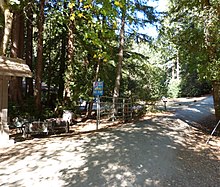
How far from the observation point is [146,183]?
4578 mm

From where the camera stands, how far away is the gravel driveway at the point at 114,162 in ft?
15.3

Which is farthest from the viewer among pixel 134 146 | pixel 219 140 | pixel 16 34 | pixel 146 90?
pixel 146 90

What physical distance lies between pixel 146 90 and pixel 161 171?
48.0 ft

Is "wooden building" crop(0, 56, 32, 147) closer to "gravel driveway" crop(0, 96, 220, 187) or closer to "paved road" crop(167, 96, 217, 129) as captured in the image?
"gravel driveway" crop(0, 96, 220, 187)

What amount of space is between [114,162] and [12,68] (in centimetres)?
425

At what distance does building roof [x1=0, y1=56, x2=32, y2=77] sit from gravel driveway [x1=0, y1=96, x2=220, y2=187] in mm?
2194

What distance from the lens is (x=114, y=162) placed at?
18.3 feet

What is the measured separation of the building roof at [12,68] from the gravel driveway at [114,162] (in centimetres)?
219

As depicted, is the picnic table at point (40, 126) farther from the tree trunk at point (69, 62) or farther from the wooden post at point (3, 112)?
the tree trunk at point (69, 62)

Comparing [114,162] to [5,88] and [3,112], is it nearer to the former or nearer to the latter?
[3,112]

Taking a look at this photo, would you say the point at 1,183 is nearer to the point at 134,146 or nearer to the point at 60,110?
the point at 134,146

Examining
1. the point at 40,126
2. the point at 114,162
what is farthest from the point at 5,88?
the point at 114,162

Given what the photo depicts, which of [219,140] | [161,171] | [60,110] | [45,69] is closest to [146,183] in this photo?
[161,171]

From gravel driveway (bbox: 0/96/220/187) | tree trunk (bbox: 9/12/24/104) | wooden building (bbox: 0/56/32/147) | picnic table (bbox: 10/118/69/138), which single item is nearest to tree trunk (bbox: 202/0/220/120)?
gravel driveway (bbox: 0/96/220/187)
